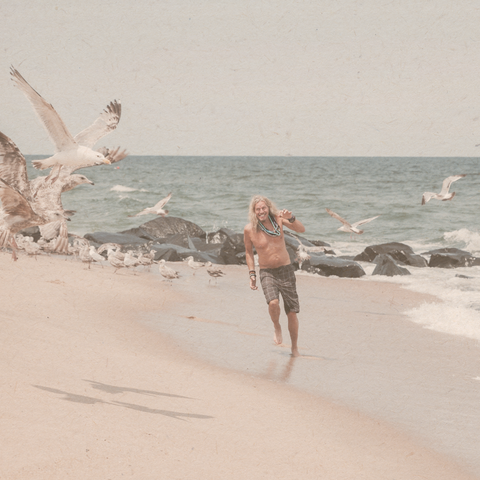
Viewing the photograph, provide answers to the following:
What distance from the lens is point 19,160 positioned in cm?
396

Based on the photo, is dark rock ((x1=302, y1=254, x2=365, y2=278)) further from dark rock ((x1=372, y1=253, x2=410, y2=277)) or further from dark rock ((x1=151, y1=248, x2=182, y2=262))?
dark rock ((x1=151, y1=248, x2=182, y2=262))

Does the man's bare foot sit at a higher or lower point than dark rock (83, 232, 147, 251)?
lower

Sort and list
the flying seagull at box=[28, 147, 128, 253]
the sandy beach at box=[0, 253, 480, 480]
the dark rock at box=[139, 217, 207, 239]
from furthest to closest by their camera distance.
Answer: the dark rock at box=[139, 217, 207, 239] → the flying seagull at box=[28, 147, 128, 253] → the sandy beach at box=[0, 253, 480, 480]

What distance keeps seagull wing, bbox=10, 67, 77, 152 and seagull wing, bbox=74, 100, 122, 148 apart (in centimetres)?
187

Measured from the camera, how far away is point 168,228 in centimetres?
2136

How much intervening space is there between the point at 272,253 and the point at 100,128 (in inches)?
101

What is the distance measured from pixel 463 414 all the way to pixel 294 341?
85.8 inches

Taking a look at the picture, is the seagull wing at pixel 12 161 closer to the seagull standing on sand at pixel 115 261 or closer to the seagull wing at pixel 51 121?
the seagull wing at pixel 51 121

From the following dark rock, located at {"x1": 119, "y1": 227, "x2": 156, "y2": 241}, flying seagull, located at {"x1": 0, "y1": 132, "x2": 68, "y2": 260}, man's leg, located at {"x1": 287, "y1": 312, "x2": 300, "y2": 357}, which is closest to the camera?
flying seagull, located at {"x1": 0, "y1": 132, "x2": 68, "y2": 260}

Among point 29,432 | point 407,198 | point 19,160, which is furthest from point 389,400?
point 407,198

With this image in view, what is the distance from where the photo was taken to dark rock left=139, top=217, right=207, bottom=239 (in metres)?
21.2

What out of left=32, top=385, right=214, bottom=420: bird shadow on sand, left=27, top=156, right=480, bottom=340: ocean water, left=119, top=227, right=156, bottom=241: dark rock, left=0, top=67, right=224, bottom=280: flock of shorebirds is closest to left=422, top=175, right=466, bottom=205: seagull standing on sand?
left=27, top=156, right=480, bottom=340: ocean water

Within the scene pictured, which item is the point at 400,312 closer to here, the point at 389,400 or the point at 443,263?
the point at 389,400

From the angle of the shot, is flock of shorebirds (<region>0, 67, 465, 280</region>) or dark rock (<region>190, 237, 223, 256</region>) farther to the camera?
dark rock (<region>190, 237, 223, 256</region>)
